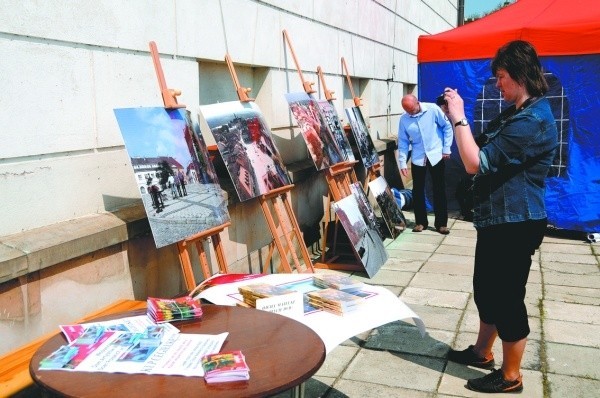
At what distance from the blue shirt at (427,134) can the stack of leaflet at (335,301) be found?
198 inches

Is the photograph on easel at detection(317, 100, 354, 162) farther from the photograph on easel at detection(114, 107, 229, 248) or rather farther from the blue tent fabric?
the blue tent fabric

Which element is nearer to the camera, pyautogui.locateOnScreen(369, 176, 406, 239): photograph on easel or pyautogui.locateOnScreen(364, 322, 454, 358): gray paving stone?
pyautogui.locateOnScreen(364, 322, 454, 358): gray paving stone

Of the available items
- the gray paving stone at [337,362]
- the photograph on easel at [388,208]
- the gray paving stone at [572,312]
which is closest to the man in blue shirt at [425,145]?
the photograph on easel at [388,208]

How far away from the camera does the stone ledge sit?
272cm

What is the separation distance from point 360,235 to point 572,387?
2.57 m

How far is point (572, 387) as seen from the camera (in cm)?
342

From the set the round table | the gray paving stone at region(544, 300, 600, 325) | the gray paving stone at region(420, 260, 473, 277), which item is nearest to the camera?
the round table

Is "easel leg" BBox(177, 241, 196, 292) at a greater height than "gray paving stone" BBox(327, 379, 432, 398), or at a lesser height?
greater

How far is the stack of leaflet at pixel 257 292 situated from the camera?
112 inches

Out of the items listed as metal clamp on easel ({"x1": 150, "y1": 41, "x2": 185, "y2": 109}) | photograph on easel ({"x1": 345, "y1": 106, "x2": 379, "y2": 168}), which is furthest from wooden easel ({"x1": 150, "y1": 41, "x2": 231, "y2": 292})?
photograph on easel ({"x1": 345, "y1": 106, "x2": 379, "y2": 168})

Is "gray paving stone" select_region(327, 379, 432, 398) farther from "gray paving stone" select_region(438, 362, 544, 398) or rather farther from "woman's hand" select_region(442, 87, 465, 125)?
"woman's hand" select_region(442, 87, 465, 125)

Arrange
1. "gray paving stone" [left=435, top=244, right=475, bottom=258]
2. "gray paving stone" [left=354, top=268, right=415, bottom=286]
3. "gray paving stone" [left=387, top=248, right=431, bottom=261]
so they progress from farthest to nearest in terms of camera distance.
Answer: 1. "gray paving stone" [left=435, top=244, right=475, bottom=258]
2. "gray paving stone" [left=387, top=248, right=431, bottom=261]
3. "gray paving stone" [left=354, top=268, right=415, bottom=286]

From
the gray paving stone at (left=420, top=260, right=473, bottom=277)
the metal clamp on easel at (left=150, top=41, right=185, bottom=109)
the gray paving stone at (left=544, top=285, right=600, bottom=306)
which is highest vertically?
the metal clamp on easel at (left=150, top=41, right=185, bottom=109)

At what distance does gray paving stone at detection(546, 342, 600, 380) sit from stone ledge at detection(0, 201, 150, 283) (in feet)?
8.68
